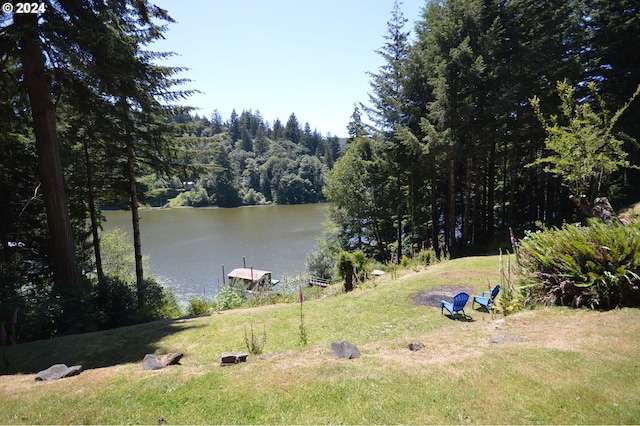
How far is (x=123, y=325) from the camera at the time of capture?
362 inches

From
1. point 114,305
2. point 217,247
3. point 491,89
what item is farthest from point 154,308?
point 217,247

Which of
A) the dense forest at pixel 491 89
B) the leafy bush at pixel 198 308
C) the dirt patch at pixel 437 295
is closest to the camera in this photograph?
the dirt patch at pixel 437 295

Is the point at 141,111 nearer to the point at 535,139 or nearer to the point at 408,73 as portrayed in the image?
the point at 408,73

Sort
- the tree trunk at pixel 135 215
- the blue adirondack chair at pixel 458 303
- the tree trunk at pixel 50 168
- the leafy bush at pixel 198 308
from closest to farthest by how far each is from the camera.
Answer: the blue adirondack chair at pixel 458 303 → the tree trunk at pixel 50 168 → the leafy bush at pixel 198 308 → the tree trunk at pixel 135 215

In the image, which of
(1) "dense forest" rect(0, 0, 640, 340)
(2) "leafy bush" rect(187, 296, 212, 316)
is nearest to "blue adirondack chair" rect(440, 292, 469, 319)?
(1) "dense forest" rect(0, 0, 640, 340)

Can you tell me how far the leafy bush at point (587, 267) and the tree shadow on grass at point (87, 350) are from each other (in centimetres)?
796

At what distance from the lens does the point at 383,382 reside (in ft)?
12.9

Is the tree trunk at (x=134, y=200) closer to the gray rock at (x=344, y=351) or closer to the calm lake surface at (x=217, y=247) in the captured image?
the calm lake surface at (x=217, y=247)

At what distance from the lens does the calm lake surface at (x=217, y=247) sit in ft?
86.2

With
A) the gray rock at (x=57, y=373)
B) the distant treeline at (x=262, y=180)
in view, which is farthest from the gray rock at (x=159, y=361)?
the distant treeline at (x=262, y=180)

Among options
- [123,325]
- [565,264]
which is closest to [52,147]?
[123,325]

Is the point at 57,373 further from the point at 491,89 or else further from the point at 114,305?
the point at 491,89

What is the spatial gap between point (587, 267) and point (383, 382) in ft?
16.5

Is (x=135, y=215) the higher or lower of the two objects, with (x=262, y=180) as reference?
lower
